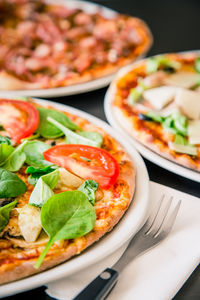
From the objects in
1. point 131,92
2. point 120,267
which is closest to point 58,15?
point 131,92

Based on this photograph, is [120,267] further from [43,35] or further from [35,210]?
[43,35]

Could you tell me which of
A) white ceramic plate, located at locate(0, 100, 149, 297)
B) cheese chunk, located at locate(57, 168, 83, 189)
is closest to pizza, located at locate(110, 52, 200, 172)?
white ceramic plate, located at locate(0, 100, 149, 297)

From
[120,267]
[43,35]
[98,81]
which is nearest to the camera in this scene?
[120,267]

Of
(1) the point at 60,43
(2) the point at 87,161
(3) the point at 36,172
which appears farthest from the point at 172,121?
(1) the point at 60,43

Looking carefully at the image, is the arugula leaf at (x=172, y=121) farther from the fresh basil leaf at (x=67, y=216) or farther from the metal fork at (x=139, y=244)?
the fresh basil leaf at (x=67, y=216)

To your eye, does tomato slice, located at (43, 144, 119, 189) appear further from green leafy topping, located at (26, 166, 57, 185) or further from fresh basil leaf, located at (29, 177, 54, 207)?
fresh basil leaf, located at (29, 177, 54, 207)

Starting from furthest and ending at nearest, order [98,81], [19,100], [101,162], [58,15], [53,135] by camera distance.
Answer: [58,15], [98,81], [19,100], [53,135], [101,162]

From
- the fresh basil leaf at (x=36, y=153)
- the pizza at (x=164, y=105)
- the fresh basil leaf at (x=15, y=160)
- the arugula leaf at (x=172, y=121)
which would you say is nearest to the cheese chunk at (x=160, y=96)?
the pizza at (x=164, y=105)
